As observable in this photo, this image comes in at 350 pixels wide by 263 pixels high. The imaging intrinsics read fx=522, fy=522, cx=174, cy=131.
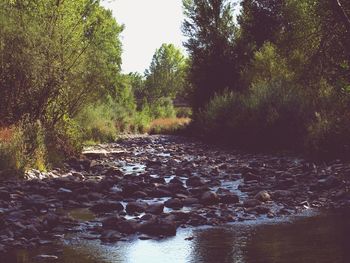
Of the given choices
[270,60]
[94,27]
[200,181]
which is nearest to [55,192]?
[200,181]

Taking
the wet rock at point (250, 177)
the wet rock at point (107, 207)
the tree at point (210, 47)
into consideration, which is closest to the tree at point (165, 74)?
the tree at point (210, 47)

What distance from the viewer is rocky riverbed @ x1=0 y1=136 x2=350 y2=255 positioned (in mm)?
8828

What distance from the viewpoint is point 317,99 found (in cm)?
2052

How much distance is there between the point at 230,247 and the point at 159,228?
1.48 m

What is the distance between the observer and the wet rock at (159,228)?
866 centimetres

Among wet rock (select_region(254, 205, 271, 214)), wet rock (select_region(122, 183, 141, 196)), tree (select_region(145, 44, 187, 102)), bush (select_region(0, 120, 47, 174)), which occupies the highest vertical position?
tree (select_region(145, 44, 187, 102))

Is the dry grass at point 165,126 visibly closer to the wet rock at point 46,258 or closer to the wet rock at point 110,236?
the wet rock at point 110,236

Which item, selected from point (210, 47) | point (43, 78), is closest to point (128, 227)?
point (43, 78)

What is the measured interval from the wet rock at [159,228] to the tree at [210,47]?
1091 inches

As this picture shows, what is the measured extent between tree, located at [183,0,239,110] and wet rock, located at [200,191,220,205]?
2512 centimetres

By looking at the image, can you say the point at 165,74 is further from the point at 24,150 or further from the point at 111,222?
the point at 111,222

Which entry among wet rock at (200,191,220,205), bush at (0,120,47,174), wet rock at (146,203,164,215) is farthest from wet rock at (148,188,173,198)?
bush at (0,120,47,174)

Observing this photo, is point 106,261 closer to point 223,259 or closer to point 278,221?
point 223,259

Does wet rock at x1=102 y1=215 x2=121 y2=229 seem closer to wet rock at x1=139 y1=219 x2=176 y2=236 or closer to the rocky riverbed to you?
the rocky riverbed
